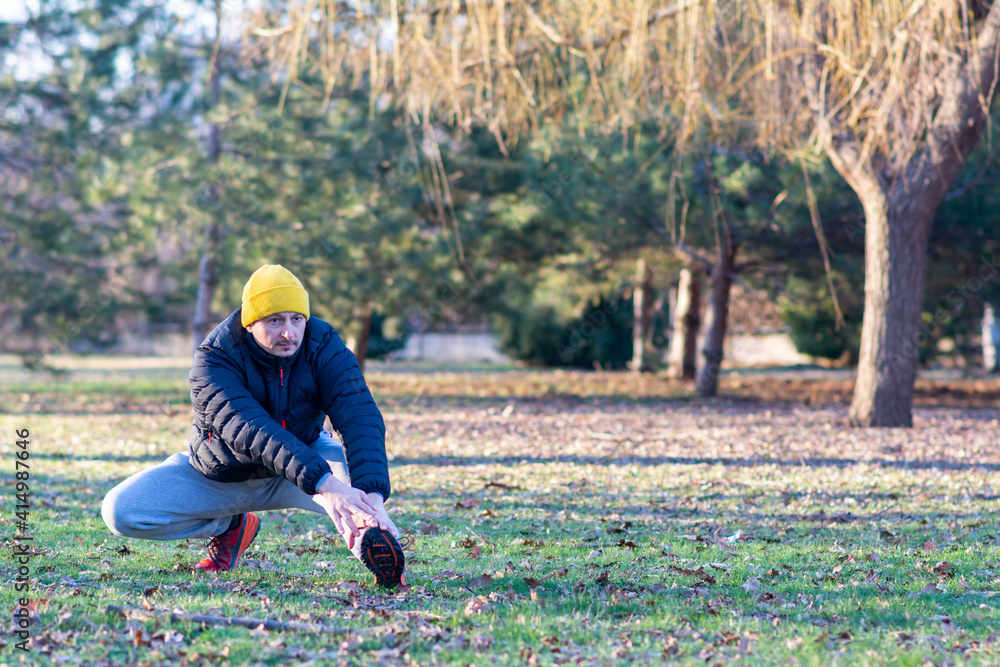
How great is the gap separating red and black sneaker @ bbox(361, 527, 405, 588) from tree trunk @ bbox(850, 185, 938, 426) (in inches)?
311

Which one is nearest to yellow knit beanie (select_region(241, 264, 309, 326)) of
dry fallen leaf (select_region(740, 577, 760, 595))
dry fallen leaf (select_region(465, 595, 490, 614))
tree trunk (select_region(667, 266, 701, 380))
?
dry fallen leaf (select_region(465, 595, 490, 614))

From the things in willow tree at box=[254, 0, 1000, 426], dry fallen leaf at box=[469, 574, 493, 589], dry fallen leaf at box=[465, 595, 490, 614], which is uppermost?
willow tree at box=[254, 0, 1000, 426]

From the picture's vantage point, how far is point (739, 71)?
8.66 meters

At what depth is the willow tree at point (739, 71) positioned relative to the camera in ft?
18.9

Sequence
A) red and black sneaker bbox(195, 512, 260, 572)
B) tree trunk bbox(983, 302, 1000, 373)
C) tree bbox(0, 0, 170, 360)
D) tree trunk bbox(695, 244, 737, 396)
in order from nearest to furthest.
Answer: red and black sneaker bbox(195, 512, 260, 572) < tree bbox(0, 0, 170, 360) < tree trunk bbox(695, 244, 737, 396) < tree trunk bbox(983, 302, 1000, 373)

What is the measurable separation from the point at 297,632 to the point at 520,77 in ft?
14.2

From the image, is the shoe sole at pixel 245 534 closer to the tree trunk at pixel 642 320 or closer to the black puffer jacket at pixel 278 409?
the black puffer jacket at pixel 278 409

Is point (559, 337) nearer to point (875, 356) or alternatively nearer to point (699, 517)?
point (875, 356)

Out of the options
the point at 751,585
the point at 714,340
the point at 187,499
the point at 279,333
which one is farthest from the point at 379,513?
the point at 714,340

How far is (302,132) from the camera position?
1358 cm

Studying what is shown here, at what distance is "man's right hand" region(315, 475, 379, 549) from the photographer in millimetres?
3463

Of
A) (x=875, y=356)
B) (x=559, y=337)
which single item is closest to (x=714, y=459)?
(x=875, y=356)

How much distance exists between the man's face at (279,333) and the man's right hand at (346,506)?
0.57m

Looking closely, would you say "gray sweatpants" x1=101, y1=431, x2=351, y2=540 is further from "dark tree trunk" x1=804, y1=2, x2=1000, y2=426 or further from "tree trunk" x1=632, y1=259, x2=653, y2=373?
"tree trunk" x1=632, y1=259, x2=653, y2=373
